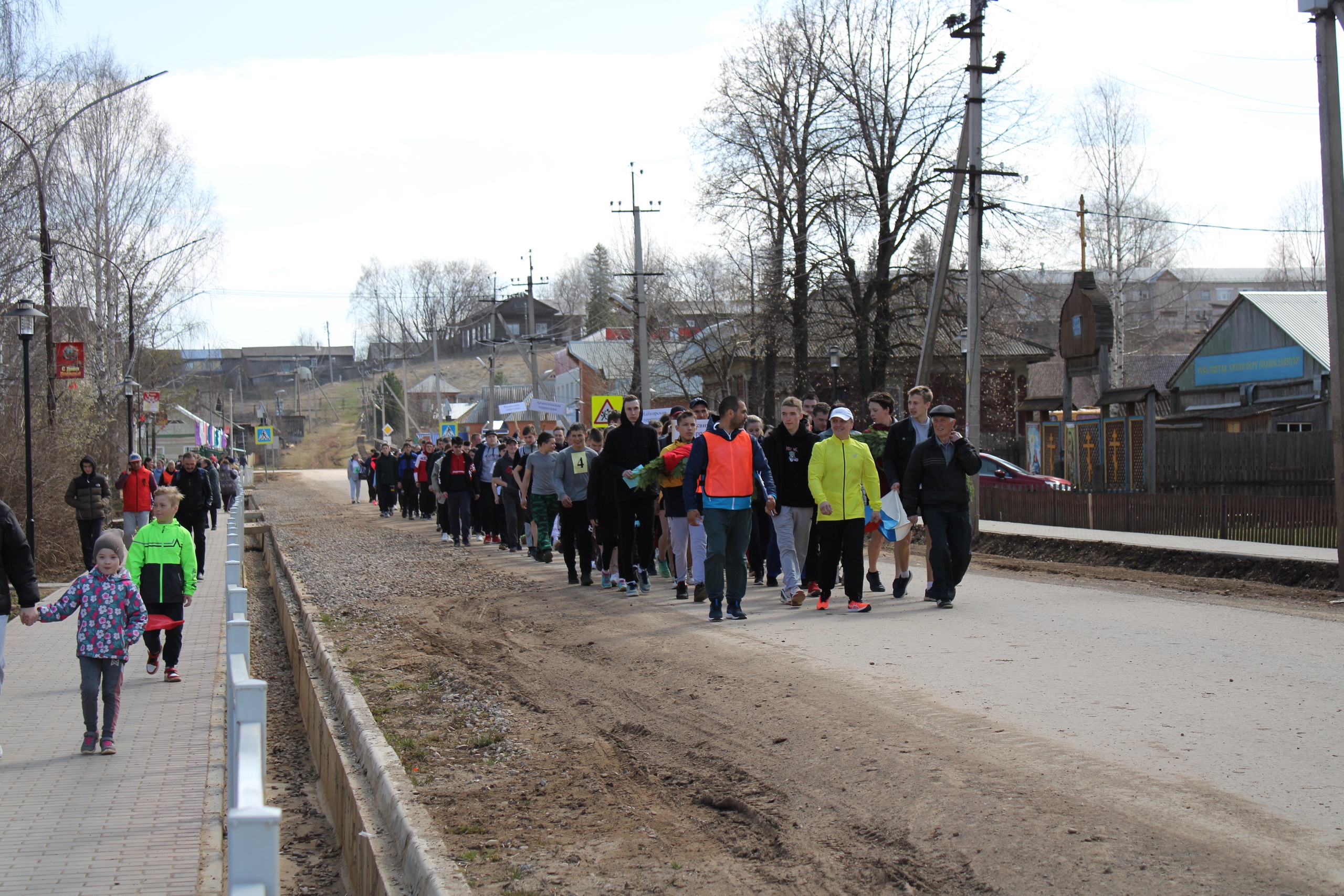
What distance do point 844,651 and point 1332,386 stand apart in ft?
27.4

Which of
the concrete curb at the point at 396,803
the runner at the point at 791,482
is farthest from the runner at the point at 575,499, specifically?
the concrete curb at the point at 396,803


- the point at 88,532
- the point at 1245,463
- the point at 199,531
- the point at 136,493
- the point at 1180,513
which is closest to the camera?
the point at 88,532

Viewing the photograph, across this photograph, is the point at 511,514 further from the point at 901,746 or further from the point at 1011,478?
the point at 901,746

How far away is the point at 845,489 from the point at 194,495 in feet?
37.9

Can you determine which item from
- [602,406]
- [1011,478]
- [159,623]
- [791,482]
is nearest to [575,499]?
[791,482]

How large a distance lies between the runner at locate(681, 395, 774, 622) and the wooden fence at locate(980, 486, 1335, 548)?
9983mm

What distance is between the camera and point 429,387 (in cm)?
12812

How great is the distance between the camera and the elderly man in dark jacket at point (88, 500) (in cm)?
1767

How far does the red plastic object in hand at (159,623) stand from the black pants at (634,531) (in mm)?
5288

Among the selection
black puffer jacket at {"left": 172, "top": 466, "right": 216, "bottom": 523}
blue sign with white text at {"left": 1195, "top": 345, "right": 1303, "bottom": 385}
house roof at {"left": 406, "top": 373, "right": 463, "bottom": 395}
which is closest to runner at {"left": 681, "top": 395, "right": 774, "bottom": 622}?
black puffer jacket at {"left": 172, "top": 466, "right": 216, "bottom": 523}

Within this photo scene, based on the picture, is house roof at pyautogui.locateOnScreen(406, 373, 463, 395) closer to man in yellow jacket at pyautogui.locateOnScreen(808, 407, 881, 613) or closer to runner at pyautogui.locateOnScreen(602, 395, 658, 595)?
runner at pyautogui.locateOnScreen(602, 395, 658, 595)

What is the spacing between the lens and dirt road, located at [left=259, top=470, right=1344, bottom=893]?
4.57 meters

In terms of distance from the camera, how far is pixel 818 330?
3706cm

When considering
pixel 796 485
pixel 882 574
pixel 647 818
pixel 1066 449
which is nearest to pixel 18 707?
pixel 647 818
